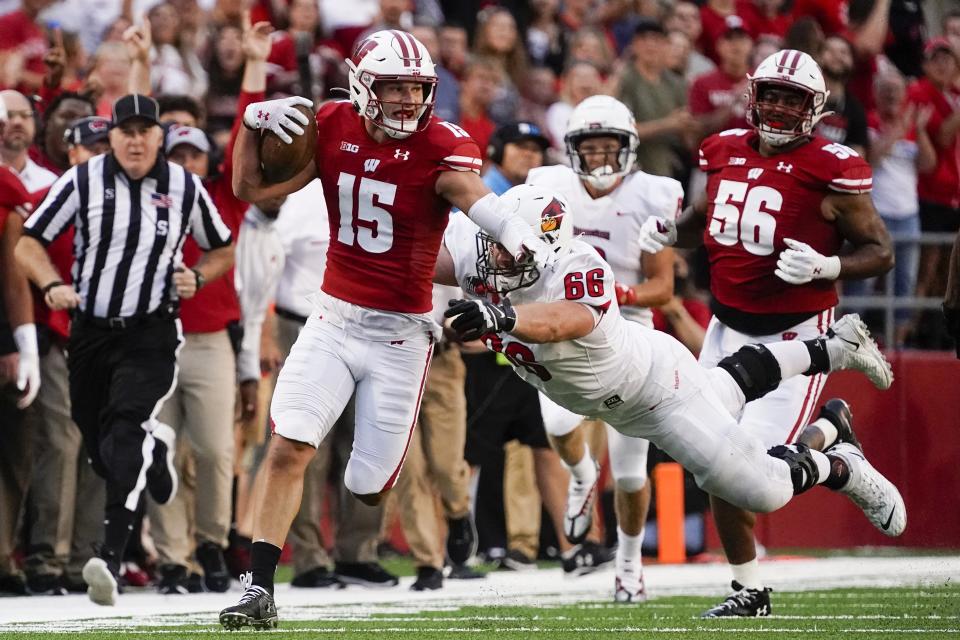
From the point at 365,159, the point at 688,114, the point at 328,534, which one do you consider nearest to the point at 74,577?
the point at 328,534

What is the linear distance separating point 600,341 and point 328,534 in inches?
187

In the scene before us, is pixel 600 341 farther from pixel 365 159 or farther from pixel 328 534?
pixel 328 534

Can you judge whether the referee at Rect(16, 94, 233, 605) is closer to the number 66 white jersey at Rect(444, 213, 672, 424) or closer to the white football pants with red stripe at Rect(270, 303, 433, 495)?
the white football pants with red stripe at Rect(270, 303, 433, 495)

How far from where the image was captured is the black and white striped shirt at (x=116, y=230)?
23.7 ft

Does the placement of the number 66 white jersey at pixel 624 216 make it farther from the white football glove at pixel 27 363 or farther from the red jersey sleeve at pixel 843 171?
the white football glove at pixel 27 363

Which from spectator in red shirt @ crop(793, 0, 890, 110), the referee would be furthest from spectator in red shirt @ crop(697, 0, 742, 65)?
the referee

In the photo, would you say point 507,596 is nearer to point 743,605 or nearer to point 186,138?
point 743,605

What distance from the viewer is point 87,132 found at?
25.7 ft

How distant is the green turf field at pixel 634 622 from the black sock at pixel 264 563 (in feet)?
0.57

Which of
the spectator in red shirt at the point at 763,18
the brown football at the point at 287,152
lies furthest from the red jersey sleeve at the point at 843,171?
the spectator in red shirt at the point at 763,18

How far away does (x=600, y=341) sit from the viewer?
561cm

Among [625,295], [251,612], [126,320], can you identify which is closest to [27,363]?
[126,320]

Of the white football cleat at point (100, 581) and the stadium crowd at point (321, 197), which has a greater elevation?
the stadium crowd at point (321, 197)

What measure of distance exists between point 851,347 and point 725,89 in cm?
497
